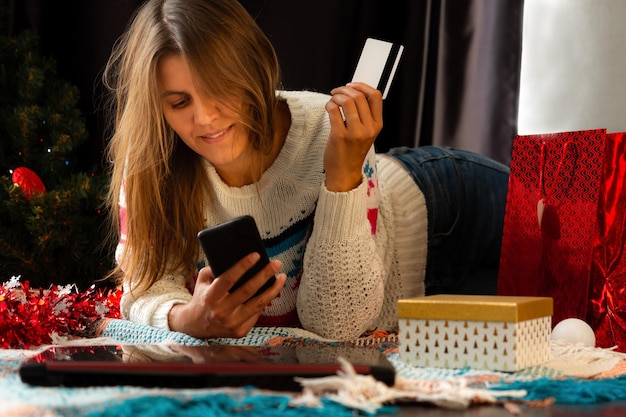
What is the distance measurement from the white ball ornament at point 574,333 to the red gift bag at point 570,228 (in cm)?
12

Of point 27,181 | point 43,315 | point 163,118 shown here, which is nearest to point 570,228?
point 163,118

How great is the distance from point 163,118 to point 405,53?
101cm

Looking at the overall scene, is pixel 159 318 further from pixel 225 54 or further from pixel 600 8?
pixel 600 8

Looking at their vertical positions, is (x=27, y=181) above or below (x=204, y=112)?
below

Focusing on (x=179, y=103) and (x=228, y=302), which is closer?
(x=228, y=302)

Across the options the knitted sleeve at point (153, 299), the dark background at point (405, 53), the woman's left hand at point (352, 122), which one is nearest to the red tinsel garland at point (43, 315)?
the knitted sleeve at point (153, 299)

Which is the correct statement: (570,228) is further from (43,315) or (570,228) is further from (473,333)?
(43,315)

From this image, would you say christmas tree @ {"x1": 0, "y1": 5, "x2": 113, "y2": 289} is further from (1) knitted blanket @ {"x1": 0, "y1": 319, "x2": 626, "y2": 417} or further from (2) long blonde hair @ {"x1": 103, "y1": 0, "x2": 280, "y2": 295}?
(1) knitted blanket @ {"x1": 0, "y1": 319, "x2": 626, "y2": 417}

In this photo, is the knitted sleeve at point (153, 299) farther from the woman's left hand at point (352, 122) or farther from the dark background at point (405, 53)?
the dark background at point (405, 53)

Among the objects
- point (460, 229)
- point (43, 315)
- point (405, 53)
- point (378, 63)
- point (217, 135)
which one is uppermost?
point (405, 53)

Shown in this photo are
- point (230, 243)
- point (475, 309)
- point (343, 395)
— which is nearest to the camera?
point (343, 395)

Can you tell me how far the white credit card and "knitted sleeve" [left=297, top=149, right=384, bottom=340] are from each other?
0.15 m

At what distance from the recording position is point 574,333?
39.6 inches

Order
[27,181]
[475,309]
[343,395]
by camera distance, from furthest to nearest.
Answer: [27,181]
[475,309]
[343,395]
